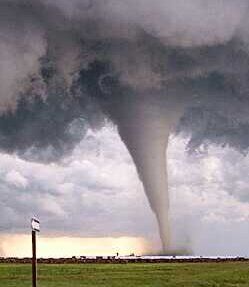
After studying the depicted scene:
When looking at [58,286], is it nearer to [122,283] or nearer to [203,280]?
[122,283]

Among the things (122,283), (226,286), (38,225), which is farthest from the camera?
(122,283)

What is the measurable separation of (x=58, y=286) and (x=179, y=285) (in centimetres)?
862

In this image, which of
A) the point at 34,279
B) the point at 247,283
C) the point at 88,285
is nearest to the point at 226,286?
the point at 247,283

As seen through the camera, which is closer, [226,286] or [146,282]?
[226,286]

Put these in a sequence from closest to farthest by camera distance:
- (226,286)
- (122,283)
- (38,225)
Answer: (38,225) < (226,286) < (122,283)

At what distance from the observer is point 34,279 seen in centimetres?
2191

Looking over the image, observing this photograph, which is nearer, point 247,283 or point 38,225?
point 38,225

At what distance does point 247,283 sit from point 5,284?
17895mm

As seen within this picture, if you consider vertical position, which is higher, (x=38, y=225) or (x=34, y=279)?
(x=38, y=225)

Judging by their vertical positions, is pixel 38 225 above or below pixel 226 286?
above

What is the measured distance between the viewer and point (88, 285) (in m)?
43.4

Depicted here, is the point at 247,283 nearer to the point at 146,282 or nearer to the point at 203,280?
the point at 203,280

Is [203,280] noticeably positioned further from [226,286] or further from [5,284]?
[5,284]

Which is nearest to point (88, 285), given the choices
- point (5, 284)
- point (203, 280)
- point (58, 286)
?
point (58, 286)
